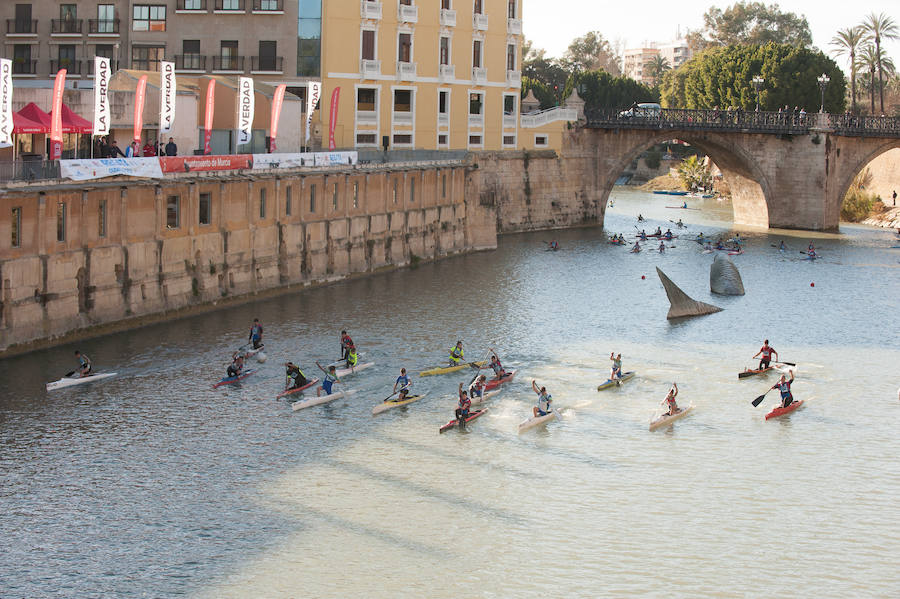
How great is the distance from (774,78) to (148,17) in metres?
84.3

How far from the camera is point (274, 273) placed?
71062 mm

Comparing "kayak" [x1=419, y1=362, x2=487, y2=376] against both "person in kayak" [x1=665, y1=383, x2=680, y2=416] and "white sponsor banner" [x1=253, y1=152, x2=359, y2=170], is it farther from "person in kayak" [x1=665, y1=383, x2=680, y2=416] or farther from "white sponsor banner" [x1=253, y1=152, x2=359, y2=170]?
"white sponsor banner" [x1=253, y1=152, x2=359, y2=170]

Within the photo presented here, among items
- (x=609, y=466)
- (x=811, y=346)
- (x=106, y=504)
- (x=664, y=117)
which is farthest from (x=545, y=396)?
(x=664, y=117)

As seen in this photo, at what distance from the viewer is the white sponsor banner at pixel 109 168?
178ft

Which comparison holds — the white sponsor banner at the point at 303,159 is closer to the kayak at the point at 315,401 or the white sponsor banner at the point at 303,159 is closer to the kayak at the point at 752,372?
the kayak at the point at 315,401

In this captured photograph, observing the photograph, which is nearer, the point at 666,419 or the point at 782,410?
the point at 666,419

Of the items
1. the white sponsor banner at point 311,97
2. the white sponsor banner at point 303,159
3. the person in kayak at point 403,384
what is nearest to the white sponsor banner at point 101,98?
the white sponsor banner at point 303,159

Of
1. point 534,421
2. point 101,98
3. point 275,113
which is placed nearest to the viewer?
point 534,421

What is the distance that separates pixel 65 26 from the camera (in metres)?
93.1

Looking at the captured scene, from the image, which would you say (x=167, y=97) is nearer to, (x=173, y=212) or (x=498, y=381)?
(x=173, y=212)

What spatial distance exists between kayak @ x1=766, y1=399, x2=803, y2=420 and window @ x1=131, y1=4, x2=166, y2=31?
63.1 metres

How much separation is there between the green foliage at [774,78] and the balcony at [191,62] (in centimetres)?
7933

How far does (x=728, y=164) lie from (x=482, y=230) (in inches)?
1487

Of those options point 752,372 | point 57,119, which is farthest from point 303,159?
point 752,372
